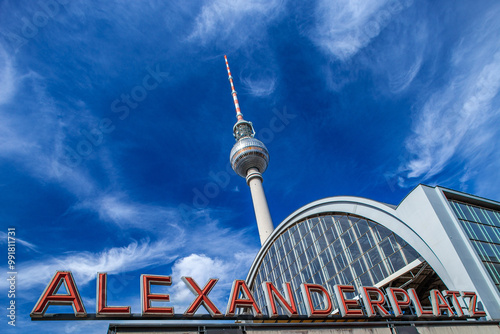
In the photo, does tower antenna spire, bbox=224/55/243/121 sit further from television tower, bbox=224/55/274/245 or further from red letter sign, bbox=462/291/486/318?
red letter sign, bbox=462/291/486/318

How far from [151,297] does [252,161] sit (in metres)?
59.0

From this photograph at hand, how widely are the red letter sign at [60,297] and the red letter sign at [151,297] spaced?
2442 millimetres

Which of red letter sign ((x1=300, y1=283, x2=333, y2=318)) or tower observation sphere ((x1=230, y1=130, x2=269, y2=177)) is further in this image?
tower observation sphere ((x1=230, y1=130, x2=269, y2=177))

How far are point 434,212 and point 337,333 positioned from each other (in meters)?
11.6

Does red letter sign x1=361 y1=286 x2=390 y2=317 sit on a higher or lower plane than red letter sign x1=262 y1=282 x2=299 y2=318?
lower

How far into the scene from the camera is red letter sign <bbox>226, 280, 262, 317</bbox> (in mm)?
17281

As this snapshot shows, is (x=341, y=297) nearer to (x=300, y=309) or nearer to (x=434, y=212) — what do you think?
(x=434, y=212)

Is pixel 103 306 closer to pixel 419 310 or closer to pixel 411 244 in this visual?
pixel 419 310

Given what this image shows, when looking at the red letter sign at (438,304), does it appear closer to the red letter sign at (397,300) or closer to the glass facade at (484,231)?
the red letter sign at (397,300)

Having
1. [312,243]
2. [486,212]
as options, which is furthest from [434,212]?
[312,243]

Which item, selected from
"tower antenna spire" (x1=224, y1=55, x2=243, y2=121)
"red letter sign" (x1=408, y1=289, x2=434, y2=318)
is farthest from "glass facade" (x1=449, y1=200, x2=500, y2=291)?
"tower antenna spire" (x1=224, y1=55, x2=243, y2=121)

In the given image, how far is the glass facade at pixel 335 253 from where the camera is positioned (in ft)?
87.5

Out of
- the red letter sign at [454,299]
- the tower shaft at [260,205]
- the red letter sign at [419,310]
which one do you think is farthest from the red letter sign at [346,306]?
the tower shaft at [260,205]

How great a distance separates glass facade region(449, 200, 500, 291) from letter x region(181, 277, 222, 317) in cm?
1876
